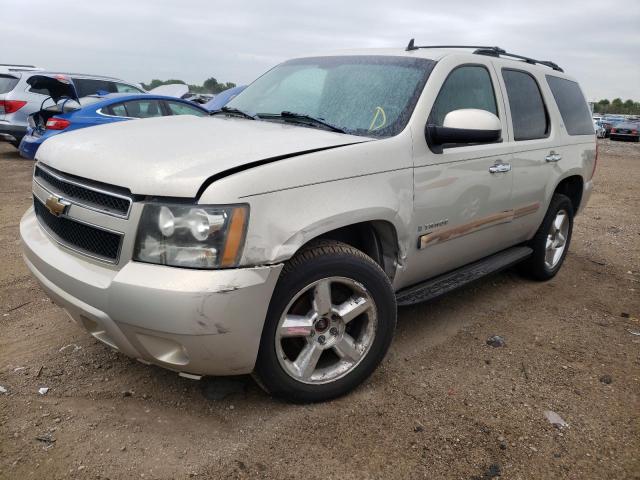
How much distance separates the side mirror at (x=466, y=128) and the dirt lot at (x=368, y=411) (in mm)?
1345

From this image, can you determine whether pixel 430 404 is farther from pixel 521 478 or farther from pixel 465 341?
pixel 465 341

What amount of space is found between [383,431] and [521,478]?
2.05 ft

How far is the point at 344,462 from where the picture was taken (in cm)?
228

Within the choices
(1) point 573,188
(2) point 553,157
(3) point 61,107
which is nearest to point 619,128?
(1) point 573,188

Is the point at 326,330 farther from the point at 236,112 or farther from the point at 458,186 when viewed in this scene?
the point at 236,112

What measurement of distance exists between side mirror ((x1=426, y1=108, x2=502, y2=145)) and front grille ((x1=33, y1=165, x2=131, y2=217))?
5.53 ft

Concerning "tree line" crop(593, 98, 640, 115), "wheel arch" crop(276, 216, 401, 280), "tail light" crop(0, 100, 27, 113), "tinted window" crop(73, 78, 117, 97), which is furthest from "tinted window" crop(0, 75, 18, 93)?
"tree line" crop(593, 98, 640, 115)

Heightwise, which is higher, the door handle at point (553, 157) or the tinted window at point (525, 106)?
the tinted window at point (525, 106)

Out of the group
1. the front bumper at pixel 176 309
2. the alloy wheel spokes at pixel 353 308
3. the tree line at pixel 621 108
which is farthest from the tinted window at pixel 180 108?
the tree line at pixel 621 108

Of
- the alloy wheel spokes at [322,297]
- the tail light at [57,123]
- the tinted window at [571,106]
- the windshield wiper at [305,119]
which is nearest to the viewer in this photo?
the alloy wheel spokes at [322,297]

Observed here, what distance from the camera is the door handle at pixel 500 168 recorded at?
3.40 m

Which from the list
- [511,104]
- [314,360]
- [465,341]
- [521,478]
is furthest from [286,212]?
[511,104]

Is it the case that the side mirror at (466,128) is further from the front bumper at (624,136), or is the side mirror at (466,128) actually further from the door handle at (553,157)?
the front bumper at (624,136)

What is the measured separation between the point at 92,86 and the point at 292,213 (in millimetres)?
11502
